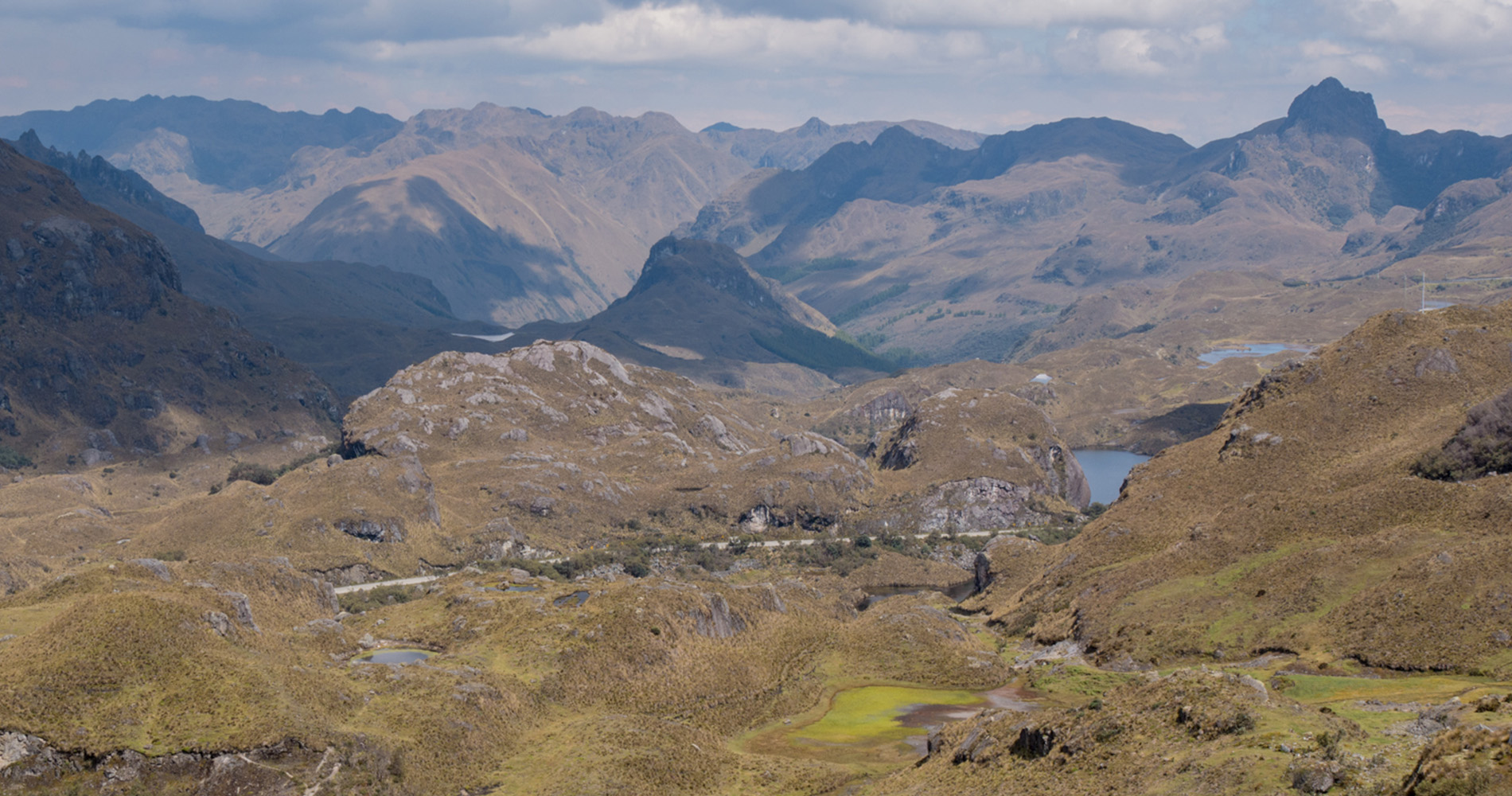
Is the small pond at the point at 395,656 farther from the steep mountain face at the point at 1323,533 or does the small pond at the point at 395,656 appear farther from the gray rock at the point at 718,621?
the steep mountain face at the point at 1323,533

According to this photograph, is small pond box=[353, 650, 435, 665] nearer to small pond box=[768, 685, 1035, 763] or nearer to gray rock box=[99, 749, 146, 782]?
gray rock box=[99, 749, 146, 782]

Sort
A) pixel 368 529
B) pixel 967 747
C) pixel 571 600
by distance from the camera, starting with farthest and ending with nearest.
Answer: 1. pixel 368 529
2. pixel 571 600
3. pixel 967 747

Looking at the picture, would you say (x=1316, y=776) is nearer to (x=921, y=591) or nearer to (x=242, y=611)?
(x=242, y=611)

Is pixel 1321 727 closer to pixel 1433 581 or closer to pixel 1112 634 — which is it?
pixel 1433 581

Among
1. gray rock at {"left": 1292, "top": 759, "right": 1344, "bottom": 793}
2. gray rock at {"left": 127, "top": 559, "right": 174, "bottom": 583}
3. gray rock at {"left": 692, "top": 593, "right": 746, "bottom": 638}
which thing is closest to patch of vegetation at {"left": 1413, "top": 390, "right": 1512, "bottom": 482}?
gray rock at {"left": 692, "top": 593, "right": 746, "bottom": 638}

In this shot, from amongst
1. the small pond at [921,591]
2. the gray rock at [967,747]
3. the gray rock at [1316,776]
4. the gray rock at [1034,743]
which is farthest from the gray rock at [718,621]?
the small pond at [921,591]

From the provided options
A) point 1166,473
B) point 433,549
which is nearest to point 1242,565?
point 1166,473

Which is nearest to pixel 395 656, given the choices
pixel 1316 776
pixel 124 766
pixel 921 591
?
pixel 124 766
